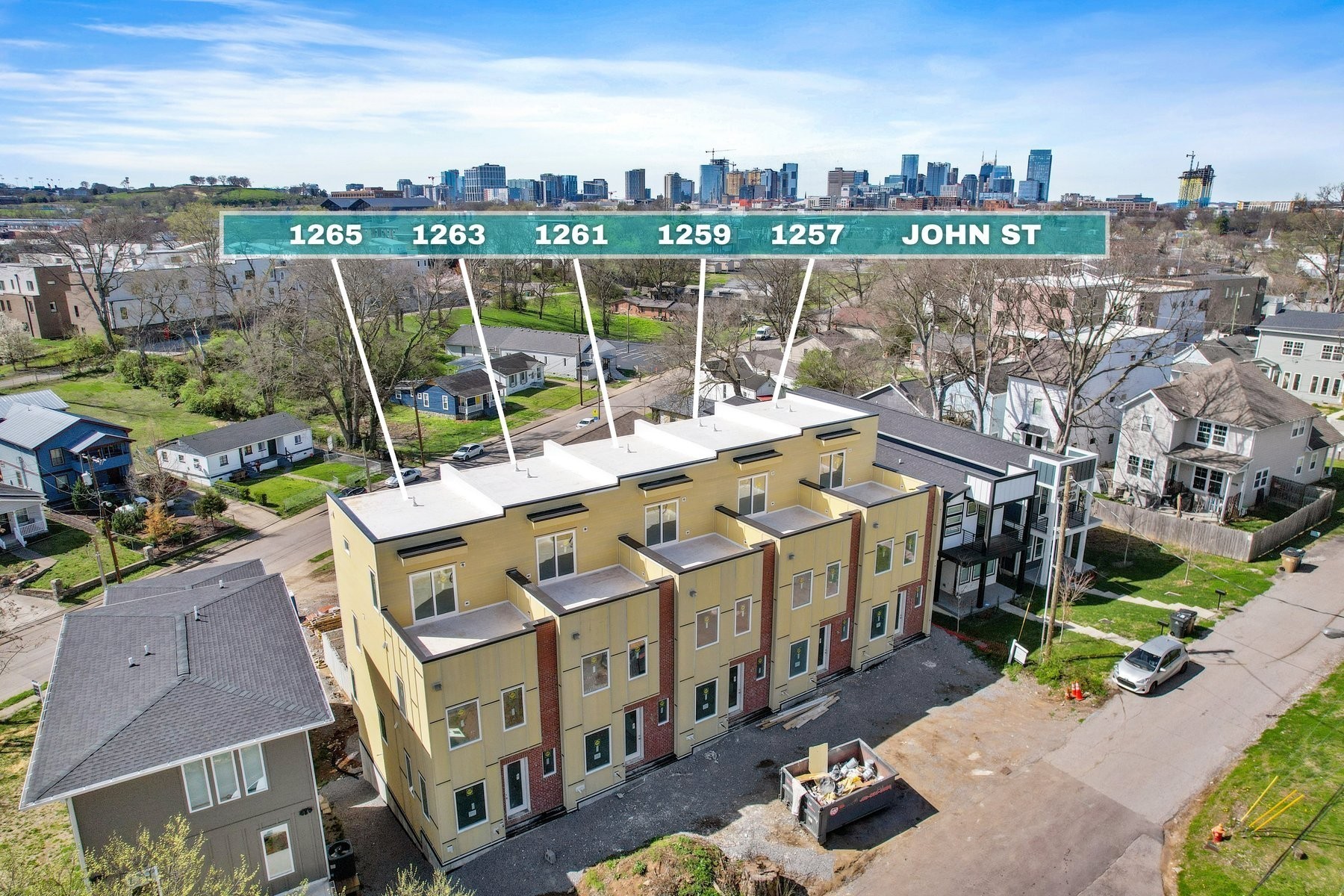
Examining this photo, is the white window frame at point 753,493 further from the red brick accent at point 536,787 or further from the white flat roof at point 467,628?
the red brick accent at point 536,787

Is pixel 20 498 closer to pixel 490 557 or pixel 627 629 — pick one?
pixel 490 557

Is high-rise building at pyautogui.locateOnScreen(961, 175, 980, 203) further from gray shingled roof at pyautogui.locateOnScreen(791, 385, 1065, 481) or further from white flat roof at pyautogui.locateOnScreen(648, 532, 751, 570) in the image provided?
white flat roof at pyautogui.locateOnScreen(648, 532, 751, 570)

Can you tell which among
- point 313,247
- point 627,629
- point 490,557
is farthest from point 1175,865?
point 313,247

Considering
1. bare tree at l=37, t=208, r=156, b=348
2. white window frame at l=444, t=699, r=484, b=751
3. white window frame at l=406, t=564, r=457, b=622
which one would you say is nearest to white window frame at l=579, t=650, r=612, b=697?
white window frame at l=444, t=699, r=484, b=751

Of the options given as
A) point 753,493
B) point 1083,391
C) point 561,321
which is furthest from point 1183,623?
point 561,321

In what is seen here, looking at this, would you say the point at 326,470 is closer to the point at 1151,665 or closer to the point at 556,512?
the point at 556,512

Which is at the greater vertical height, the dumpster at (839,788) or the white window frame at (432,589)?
the white window frame at (432,589)

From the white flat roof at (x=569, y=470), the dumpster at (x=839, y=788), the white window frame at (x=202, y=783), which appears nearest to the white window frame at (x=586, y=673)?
the white flat roof at (x=569, y=470)
